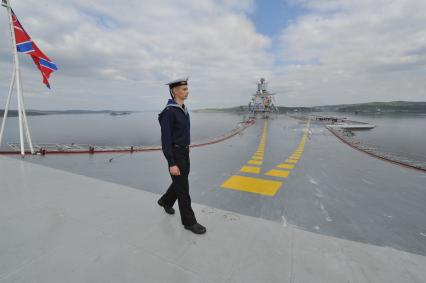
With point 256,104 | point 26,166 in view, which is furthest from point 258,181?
point 256,104

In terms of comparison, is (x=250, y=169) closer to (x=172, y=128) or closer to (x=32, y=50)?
(x=172, y=128)

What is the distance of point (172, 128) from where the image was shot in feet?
7.73

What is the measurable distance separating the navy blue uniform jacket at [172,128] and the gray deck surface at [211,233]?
0.96m

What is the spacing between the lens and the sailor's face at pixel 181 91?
2.38 m

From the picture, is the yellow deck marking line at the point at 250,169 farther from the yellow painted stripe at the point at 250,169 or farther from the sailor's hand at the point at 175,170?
the sailor's hand at the point at 175,170

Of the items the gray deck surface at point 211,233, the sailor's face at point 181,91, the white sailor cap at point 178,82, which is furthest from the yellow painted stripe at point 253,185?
the white sailor cap at point 178,82

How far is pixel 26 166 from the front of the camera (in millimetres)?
4707

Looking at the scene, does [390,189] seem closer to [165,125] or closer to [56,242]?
[165,125]

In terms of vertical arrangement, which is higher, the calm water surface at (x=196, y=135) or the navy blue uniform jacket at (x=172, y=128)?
the navy blue uniform jacket at (x=172, y=128)

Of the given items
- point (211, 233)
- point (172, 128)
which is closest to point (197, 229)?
point (211, 233)

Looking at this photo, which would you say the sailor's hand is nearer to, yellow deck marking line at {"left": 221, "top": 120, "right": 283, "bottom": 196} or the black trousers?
the black trousers

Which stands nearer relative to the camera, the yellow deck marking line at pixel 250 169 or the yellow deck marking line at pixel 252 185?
the yellow deck marking line at pixel 252 185

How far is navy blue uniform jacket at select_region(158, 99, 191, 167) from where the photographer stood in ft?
7.39

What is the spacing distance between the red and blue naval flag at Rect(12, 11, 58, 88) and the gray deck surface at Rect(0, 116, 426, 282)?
10.8ft
